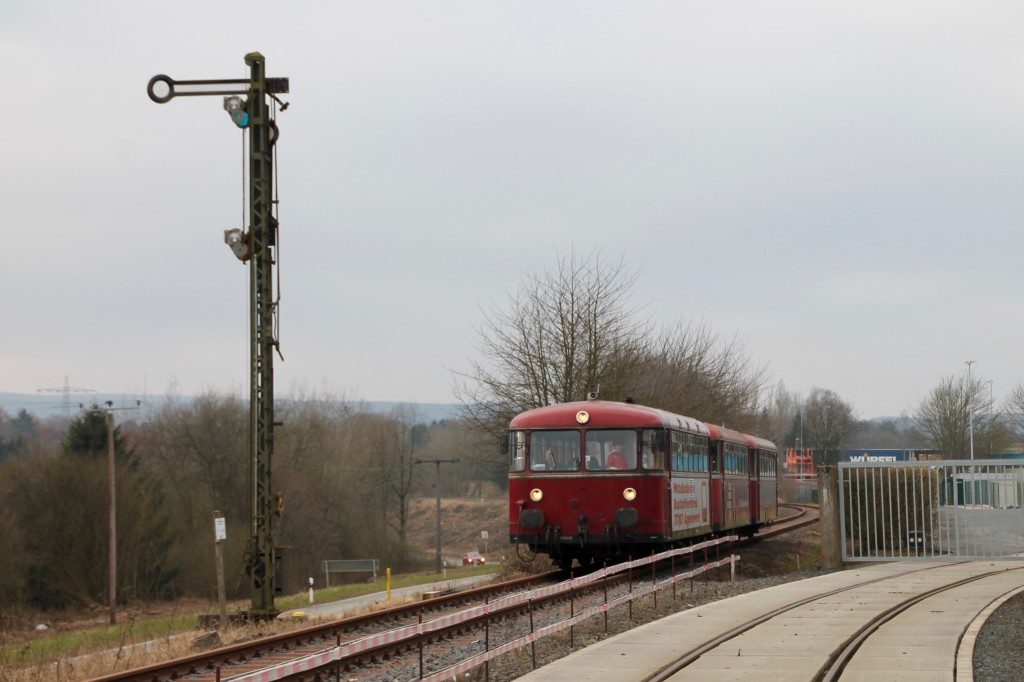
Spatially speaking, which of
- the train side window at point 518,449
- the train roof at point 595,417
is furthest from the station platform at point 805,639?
the train side window at point 518,449

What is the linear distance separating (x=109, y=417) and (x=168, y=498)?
9.41m

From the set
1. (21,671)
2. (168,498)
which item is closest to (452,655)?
(21,671)

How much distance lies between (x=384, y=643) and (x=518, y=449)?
11.2 meters

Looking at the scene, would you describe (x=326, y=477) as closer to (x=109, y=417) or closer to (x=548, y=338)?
(x=109, y=417)

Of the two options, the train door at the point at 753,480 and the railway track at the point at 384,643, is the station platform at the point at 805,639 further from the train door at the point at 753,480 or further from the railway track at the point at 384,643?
the train door at the point at 753,480

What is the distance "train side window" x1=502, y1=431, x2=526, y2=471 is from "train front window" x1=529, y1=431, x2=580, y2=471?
0.50 feet

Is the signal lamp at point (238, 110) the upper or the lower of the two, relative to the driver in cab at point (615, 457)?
upper

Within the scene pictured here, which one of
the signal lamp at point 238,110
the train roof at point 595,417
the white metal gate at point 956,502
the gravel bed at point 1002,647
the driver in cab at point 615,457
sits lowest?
the gravel bed at point 1002,647

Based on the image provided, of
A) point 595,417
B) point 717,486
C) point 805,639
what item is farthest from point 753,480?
point 805,639

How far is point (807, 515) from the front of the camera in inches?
1949

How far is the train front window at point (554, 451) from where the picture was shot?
2083 cm

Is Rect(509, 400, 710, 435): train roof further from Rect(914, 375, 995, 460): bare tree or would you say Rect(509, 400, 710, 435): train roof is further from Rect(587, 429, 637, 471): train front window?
Rect(914, 375, 995, 460): bare tree

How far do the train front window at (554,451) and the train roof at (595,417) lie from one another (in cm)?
16

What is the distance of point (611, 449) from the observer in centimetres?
2073
